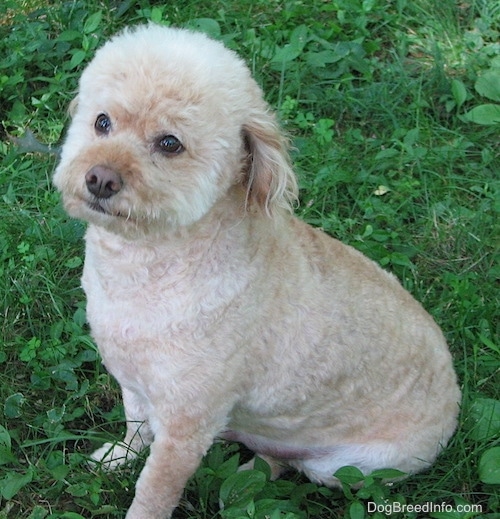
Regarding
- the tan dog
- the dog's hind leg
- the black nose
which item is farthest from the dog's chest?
the dog's hind leg

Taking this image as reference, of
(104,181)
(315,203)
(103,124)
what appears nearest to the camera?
(104,181)

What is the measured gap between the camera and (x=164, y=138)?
206 centimetres

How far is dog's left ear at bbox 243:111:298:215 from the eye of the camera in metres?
2.16

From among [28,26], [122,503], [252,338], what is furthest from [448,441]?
[28,26]

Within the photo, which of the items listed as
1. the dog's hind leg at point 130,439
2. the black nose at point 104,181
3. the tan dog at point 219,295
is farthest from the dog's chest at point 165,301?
the dog's hind leg at point 130,439

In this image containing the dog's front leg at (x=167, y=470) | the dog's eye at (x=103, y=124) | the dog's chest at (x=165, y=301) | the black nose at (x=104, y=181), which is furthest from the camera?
the dog's front leg at (x=167, y=470)

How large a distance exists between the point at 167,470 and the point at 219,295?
56 centimetres

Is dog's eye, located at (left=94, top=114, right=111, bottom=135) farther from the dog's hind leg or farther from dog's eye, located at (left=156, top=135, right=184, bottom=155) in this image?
the dog's hind leg

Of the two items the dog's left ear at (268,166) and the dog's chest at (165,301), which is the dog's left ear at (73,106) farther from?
the dog's left ear at (268,166)

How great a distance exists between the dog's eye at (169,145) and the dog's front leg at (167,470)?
0.80 metres

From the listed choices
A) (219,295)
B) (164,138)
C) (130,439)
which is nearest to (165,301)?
(219,295)

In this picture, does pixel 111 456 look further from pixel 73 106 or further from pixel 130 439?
pixel 73 106

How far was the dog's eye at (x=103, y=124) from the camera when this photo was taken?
210 centimetres

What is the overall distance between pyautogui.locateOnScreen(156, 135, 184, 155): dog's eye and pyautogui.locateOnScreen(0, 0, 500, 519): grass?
625 millimetres
